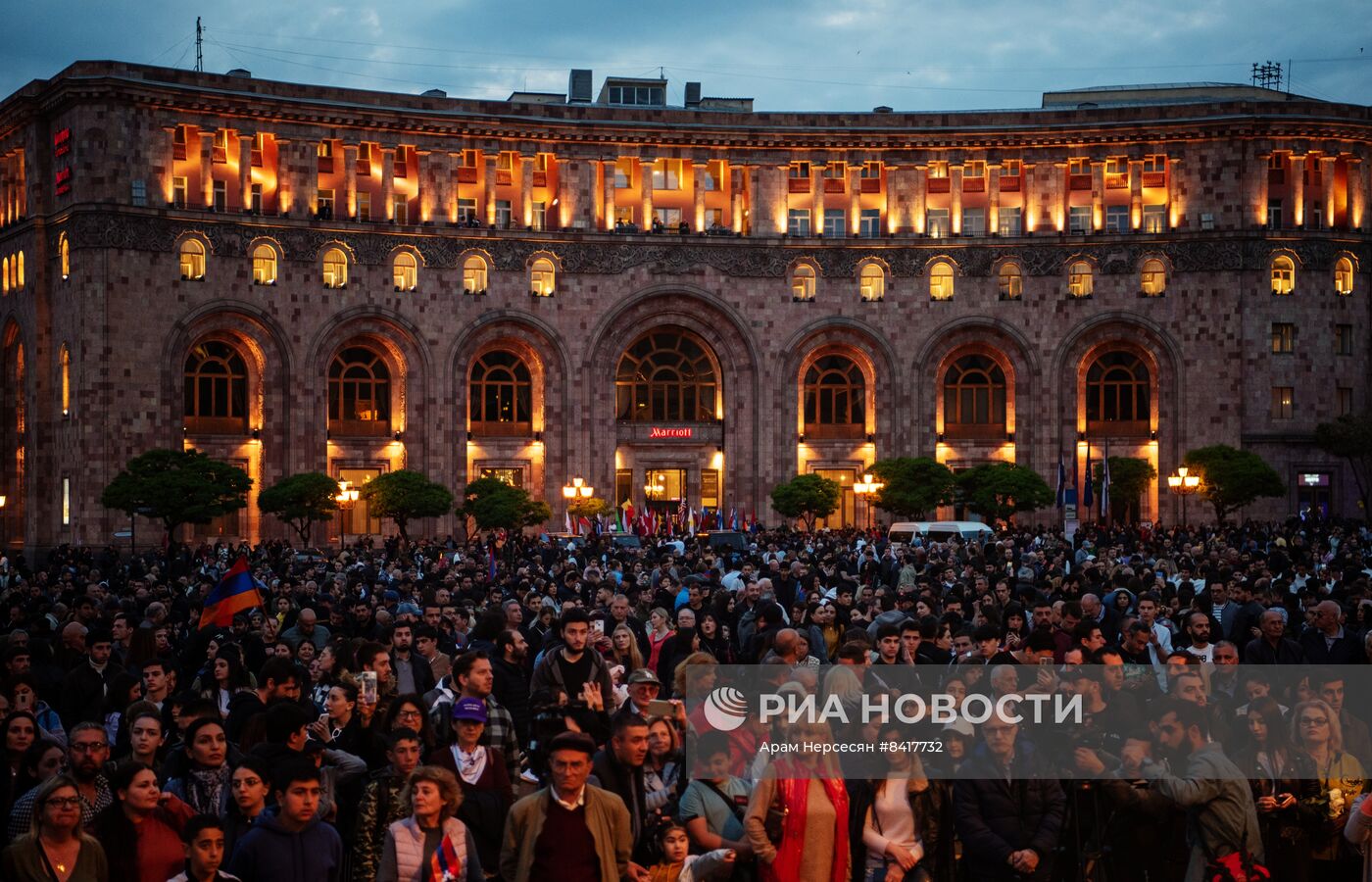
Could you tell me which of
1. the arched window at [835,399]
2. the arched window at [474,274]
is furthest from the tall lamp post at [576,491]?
the arched window at [835,399]

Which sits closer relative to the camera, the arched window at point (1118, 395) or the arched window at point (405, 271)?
the arched window at point (405, 271)

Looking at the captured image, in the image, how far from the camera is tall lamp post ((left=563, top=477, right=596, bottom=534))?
185 ft

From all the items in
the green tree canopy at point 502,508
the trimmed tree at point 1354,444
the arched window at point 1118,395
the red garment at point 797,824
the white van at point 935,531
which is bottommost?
the red garment at point 797,824

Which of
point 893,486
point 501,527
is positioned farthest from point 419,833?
point 893,486

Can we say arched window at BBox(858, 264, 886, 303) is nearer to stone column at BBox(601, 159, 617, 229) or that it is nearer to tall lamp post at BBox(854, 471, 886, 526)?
tall lamp post at BBox(854, 471, 886, 526)

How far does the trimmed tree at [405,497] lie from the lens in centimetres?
5234

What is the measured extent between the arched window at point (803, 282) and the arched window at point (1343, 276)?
2036cm

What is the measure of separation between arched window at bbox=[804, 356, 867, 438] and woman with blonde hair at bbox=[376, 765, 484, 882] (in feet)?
179

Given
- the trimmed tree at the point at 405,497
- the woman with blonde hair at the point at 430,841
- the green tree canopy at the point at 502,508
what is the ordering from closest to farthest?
the woman with blonde hair at the point at 430,841, the green tree canopy at the point at 502,508, the trimmed tree at the point at 405,497

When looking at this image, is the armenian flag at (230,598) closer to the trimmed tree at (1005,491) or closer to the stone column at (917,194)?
the trimmed tree at (1005,491)

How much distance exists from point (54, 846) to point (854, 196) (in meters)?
56.7

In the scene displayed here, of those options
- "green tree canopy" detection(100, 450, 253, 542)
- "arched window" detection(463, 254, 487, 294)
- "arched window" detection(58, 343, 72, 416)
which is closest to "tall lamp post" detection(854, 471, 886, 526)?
"arched window" detection(463, 254, 487, 294)

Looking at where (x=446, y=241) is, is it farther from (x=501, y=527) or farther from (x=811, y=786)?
(x=811, y=786)

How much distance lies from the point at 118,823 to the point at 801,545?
99.2ft
